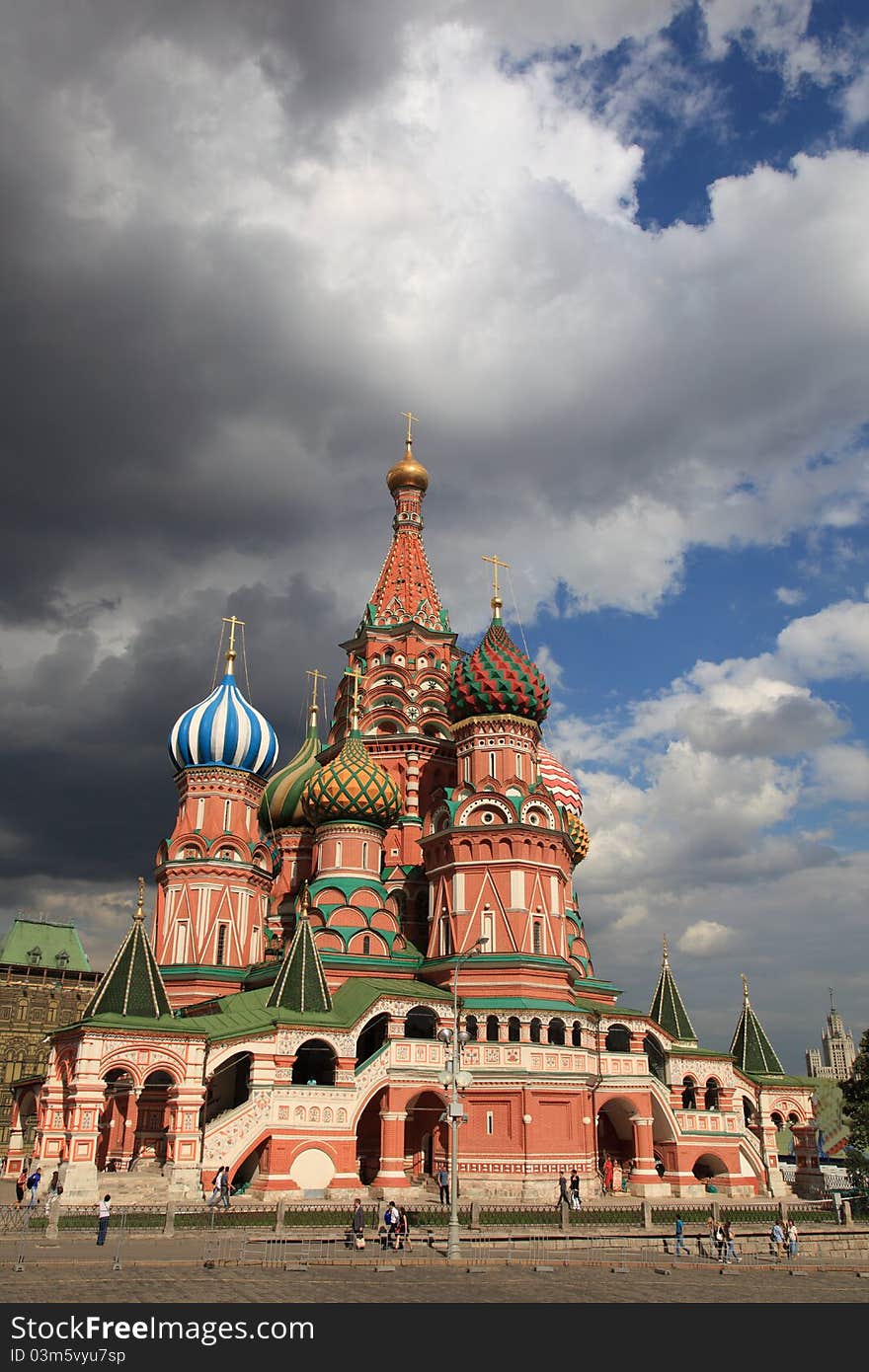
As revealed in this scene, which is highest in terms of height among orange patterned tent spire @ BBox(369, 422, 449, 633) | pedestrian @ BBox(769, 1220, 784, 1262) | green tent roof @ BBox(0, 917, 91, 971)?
orange patterned tent spire @ BBox(369, 422, 449, 633)

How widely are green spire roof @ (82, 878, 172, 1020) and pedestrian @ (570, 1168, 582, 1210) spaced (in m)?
12.7

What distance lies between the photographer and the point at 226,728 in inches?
1778

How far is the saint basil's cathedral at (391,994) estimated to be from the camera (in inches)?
1222

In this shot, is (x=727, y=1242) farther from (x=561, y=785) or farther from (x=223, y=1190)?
(x=561, y=785)

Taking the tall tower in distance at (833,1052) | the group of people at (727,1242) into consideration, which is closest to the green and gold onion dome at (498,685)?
the group of people at (727,1242)

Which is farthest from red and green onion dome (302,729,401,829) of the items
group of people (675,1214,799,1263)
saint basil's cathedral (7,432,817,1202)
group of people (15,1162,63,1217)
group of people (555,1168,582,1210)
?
group of people (675,1214,799,1263)

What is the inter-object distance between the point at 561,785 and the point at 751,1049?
45.4ft

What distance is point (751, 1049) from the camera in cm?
4431

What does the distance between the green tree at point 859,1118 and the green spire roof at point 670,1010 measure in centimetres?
786

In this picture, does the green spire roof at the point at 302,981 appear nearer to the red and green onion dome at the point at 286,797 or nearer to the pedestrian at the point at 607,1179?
the pedestrian at the point at 607,1179

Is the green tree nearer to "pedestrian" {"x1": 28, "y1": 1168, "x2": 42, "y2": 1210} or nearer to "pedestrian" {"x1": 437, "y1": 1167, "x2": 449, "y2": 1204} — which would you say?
"pedestrian" {"x1": 437, "y1": 1167, "x2": 449, "y2": 1204}

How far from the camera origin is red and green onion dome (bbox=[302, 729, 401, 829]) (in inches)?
1604

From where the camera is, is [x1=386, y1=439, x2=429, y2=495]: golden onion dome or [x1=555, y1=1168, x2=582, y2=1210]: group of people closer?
[x1=555, y1=1168, x2=582, y2=1210]: group of people
